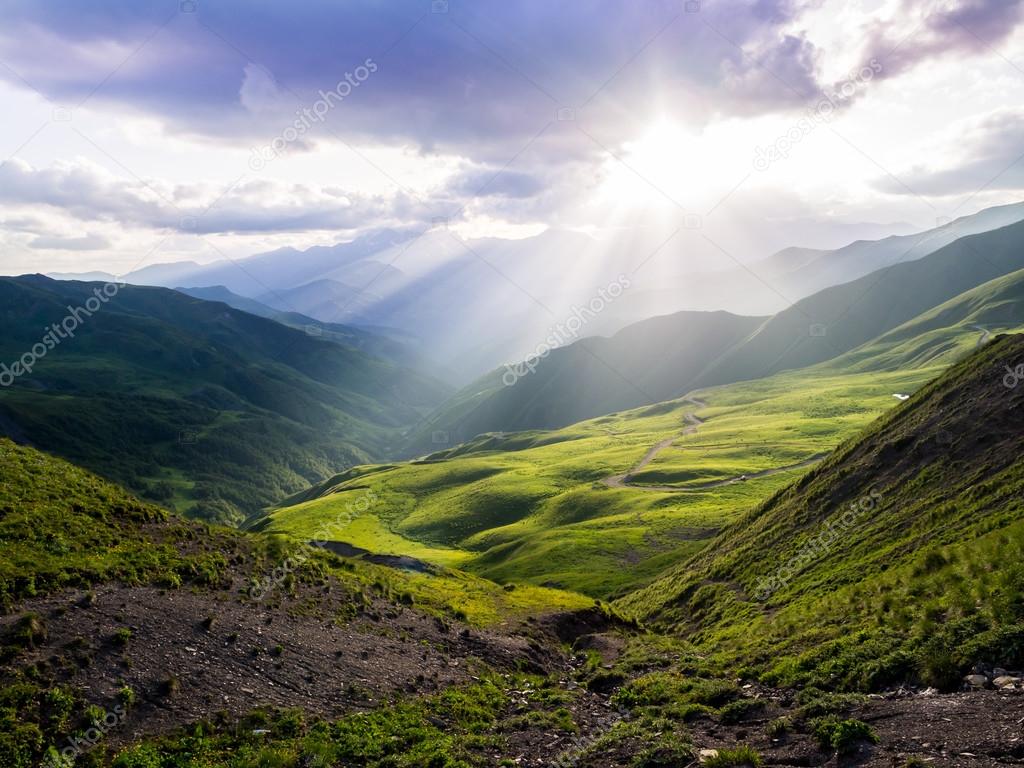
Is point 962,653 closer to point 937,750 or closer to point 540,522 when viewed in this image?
point 937,750

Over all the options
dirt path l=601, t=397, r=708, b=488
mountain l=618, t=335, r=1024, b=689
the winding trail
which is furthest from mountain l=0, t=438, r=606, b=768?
dirt path l=601, t=397, r=708, b=488

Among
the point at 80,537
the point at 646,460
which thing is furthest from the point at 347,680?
the point at 646,460

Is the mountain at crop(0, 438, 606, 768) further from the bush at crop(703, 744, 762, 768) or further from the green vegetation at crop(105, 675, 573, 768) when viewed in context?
the bush at crop(703, 744, 762, 768)

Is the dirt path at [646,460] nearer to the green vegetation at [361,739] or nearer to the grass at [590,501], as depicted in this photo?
the grass at [590,501]

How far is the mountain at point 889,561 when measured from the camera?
18.9m

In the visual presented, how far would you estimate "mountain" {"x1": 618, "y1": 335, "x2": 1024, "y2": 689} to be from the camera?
18906 millimetres

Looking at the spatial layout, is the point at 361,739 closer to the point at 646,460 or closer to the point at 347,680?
the point at 347,680

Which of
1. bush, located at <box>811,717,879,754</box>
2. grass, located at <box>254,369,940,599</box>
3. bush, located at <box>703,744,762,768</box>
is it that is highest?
bush, located at <box>811,717,879,754</box>

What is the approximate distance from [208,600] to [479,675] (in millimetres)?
12798

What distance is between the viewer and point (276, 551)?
33.8m

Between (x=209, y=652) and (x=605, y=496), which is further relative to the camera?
(x=605, y=496)

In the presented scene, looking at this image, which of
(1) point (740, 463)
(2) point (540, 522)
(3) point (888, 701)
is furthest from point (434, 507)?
(3) point (888, 701)

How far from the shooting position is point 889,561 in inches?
1148

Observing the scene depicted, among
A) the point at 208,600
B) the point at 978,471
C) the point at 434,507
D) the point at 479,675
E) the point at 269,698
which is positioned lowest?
the point at 434,507
